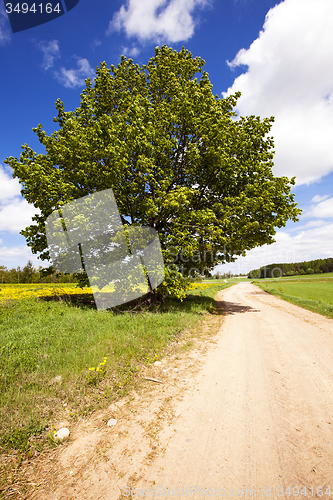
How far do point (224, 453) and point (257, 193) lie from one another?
39.5ft

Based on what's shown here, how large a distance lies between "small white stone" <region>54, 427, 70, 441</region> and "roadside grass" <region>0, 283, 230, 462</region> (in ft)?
0.29

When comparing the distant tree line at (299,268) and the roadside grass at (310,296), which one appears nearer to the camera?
the roadside grass at (310,296)

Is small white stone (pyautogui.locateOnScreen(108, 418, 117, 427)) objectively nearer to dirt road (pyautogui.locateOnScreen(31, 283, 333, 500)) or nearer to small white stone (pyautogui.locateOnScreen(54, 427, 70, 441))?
dirt road (pyautogui.locateOnScreen(31, 283, 333, 500))

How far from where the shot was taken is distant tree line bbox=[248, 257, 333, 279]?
106713mm

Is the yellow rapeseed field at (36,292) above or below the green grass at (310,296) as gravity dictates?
above

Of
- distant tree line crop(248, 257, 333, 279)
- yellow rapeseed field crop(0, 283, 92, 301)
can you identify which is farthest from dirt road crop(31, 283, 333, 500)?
distant tree line crop(248, 257, 333, 279)

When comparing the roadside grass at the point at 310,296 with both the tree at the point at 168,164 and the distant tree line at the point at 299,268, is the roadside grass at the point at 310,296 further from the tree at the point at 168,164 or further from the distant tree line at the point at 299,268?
the distant tree line at the point at 299,268

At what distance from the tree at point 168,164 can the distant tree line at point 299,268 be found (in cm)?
11921

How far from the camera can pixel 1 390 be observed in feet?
13.0

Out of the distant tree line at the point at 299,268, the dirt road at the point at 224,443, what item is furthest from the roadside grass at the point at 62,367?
the distant tree line at the point at 299,268

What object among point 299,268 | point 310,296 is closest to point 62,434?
point 310,296

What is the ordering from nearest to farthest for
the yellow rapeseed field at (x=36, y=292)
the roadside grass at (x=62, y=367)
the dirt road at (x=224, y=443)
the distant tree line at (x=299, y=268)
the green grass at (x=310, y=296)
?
the dirt road at (x=224, y=443)
the roadside grass at (x=62, y=367)
the yellow rapeseed field at (x=36, y=292)
the green grass at (x=310, y=296)
the distant tree line at (x=299, y=268)

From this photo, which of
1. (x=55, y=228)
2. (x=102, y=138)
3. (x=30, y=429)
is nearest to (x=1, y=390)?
(x=30, y=429)

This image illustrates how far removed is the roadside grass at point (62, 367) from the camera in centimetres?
334
